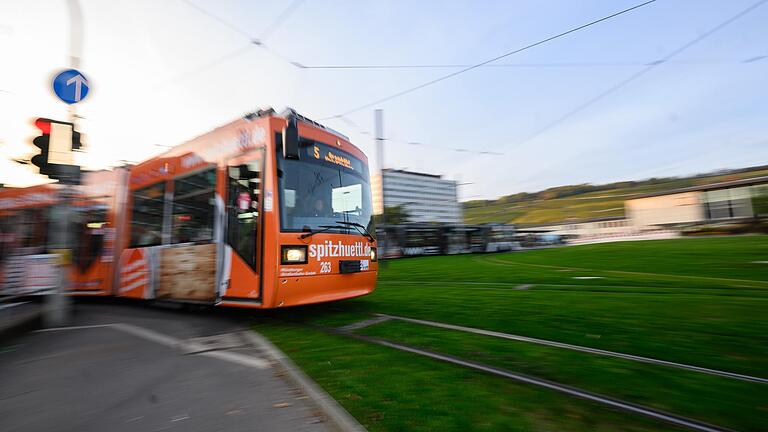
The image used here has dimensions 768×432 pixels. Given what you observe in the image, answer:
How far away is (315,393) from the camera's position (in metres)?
3.03

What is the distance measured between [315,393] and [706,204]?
186 feet

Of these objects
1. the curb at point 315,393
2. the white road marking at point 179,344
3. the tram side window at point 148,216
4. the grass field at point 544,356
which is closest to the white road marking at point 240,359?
the white road marking at point 179,344

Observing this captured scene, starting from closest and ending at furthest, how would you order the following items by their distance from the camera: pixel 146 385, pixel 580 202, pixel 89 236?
pixel 146 385 → pixel 89 236 → pixel 580 202

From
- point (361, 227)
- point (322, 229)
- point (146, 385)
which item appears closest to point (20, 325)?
→ point (146, 385)

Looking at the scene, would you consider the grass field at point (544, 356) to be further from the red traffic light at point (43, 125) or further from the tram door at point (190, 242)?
the red traffic light at point (43, 125)

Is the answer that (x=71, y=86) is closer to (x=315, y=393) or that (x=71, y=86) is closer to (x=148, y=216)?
(x=148, y=216)

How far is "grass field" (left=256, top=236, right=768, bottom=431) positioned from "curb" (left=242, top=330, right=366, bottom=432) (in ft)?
0.34

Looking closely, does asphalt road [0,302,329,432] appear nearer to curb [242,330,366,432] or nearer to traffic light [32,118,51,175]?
curb [242,330,366,432]

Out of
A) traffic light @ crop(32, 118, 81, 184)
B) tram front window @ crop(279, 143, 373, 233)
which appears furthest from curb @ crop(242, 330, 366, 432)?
traffic light @ crop(32, 118, 81, 184)

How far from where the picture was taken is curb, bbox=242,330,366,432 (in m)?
2.50

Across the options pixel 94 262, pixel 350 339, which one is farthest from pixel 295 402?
pixel 94 262

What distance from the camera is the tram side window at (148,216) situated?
7668 mm

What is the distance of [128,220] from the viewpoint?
8.92 meters

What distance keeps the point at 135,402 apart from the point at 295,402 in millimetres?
1388
